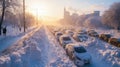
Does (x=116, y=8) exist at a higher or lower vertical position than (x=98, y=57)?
higher

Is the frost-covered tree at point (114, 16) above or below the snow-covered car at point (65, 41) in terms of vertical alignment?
above

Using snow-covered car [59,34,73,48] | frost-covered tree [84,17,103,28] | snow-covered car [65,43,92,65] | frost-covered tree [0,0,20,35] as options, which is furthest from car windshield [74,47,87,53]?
frost-covered tree [84,17,103,28]

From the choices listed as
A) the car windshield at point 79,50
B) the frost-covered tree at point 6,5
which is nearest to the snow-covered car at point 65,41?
the car windshield at point 79,50

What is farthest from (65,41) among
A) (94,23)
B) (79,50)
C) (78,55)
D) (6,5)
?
(94,23)

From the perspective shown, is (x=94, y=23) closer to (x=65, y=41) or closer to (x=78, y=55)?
(x=65, y=41)

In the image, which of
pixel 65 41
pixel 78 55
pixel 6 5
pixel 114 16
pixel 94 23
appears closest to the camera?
pixel 78 55

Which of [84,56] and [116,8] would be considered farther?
[116,8]

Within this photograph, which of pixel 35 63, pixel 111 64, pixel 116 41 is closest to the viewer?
pixel 35 63

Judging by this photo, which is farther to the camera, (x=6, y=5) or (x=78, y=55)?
(x=6, y=5)

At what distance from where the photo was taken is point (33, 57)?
16500mm

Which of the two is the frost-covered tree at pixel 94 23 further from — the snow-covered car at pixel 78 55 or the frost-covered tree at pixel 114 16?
the snow-covered car at pixel 78 55

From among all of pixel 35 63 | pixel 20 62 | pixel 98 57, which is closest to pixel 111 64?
pixel 98 57

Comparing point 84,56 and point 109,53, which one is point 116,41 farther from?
point 84,56

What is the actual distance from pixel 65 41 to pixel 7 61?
14011 mm
